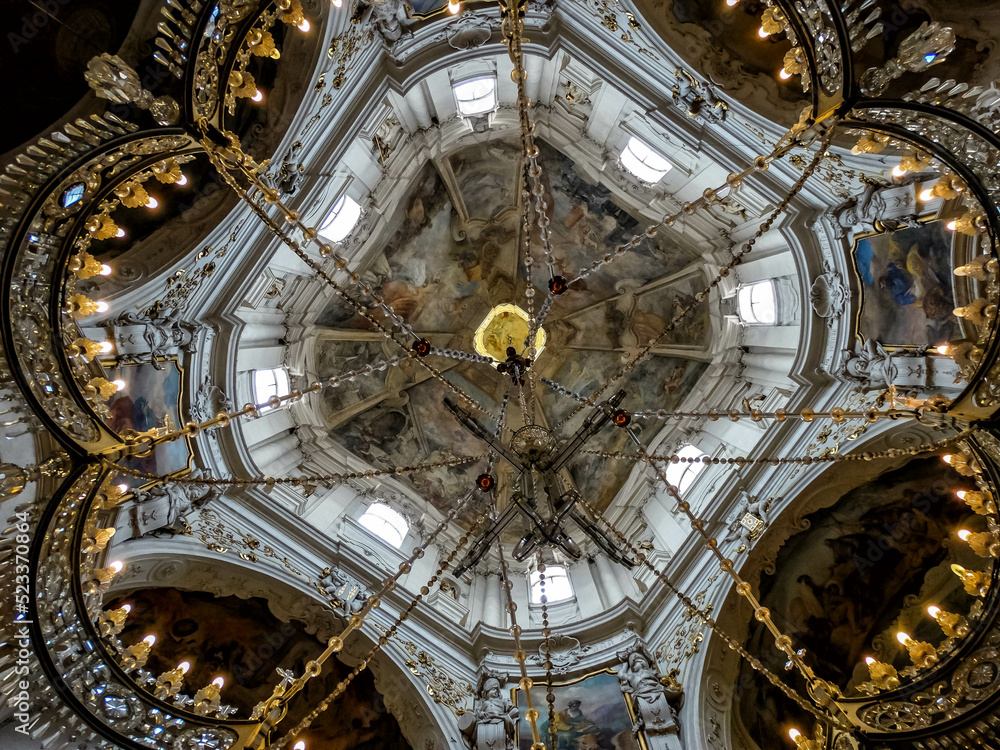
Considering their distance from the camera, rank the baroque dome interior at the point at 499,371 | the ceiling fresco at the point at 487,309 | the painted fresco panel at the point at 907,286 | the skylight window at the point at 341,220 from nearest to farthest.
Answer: the baroque dome interior at the point at 499,371
the painted fresco panel at the point at 907,286
the skylight window at the point at 341,220
the ceiling fresco at the point at 487,309

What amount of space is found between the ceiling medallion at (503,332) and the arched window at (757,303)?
4.12 meters

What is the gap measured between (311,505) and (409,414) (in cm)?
363

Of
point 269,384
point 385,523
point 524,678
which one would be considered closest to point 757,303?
point 524,678

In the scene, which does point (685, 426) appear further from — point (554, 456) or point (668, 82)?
point (668, 82)

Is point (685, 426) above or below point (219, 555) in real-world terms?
above

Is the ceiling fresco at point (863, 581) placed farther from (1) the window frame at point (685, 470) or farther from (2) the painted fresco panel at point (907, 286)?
(1) the window frame at point (685, 470)

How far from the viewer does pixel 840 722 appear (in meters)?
4.46

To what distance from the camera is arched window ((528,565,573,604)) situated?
1034 centimetres

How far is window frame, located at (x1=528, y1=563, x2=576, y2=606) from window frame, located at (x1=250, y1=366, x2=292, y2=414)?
583 centimetres

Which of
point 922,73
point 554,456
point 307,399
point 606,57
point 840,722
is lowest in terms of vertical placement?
point 840,722

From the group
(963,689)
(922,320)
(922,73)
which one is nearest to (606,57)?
(922,73)

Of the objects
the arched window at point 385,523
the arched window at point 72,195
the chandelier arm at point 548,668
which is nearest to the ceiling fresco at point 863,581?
the chandelier arm at point 548,668

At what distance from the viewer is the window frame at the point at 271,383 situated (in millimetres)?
9414

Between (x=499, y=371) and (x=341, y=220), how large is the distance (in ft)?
13.1
